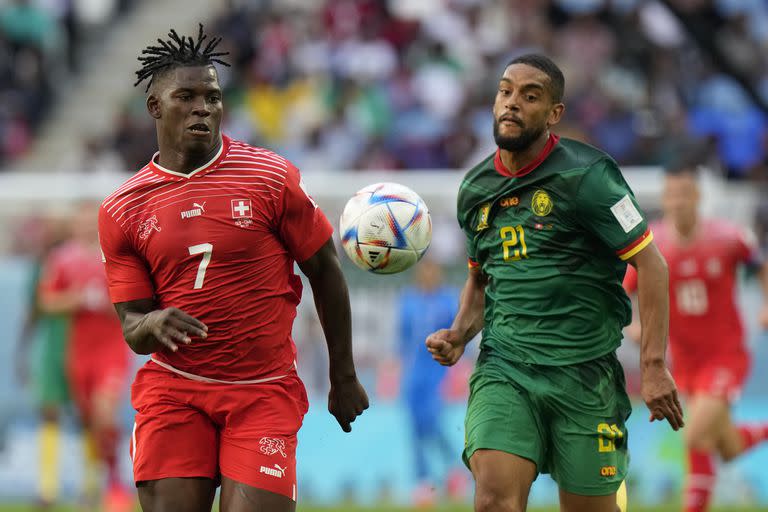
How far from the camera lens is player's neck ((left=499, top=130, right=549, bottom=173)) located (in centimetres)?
638

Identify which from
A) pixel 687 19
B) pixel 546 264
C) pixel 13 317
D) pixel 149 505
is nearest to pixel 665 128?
pixel 687 19

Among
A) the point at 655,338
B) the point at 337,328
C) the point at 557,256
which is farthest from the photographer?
the point at 557,256

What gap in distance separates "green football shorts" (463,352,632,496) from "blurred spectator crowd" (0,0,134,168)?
15.4 metres

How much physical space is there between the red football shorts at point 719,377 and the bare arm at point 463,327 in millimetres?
3669

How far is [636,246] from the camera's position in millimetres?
6078

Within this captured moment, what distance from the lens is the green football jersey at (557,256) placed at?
244 inches

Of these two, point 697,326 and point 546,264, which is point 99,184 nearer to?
point 697,326

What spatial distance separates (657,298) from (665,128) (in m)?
11.2

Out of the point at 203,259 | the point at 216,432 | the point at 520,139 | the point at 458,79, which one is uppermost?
the point at 458,79

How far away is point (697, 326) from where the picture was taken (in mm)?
9992

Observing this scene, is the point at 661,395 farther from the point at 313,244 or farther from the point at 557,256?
the point at 313,244

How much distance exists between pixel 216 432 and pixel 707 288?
5120 mm

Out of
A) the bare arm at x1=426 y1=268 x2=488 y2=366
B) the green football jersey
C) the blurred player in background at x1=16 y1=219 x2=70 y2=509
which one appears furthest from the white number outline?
the blurred player in background at x1=16 y1=219 x2=70 y2=509

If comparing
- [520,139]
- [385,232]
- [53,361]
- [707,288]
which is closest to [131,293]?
[385,232]
